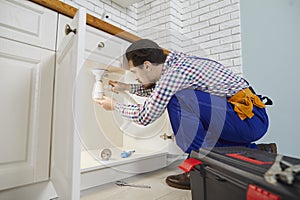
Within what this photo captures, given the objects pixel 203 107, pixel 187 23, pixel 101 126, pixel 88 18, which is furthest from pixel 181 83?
pixel 187 23

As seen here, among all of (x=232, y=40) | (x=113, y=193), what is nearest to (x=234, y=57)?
(x=232, y=40)

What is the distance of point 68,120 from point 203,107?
0.54 metres

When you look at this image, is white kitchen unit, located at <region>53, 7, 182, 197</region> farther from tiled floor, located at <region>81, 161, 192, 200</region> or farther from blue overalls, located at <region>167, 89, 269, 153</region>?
blue overalls, located at <region>167, 89, 269, 153</region>

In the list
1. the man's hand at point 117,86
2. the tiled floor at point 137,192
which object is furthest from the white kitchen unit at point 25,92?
the man's hand at point 117,86

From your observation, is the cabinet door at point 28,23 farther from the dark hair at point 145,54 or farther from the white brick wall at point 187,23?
the white brick wall at point 187,23

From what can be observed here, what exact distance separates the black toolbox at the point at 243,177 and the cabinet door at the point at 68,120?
33 cm

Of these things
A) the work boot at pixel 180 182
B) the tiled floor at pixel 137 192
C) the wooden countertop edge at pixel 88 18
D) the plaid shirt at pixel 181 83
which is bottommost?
the tiled floor at pixel 137 192

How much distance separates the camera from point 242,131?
0.90 meters

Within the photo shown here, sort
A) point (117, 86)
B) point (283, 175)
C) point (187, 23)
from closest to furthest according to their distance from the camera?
point (283, 175), point (117, 86), point (187, 23)

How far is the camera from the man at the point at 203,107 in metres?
0.87

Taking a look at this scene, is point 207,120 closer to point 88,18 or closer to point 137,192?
point 137,192

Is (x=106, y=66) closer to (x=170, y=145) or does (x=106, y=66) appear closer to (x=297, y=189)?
(x=170, y=145)

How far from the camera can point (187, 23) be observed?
2.00 m

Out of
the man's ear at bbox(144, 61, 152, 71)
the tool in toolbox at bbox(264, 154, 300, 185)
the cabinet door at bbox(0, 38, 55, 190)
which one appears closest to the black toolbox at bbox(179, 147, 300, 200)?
the tool in toolbox at bbox(264, 154, 300, 185)
